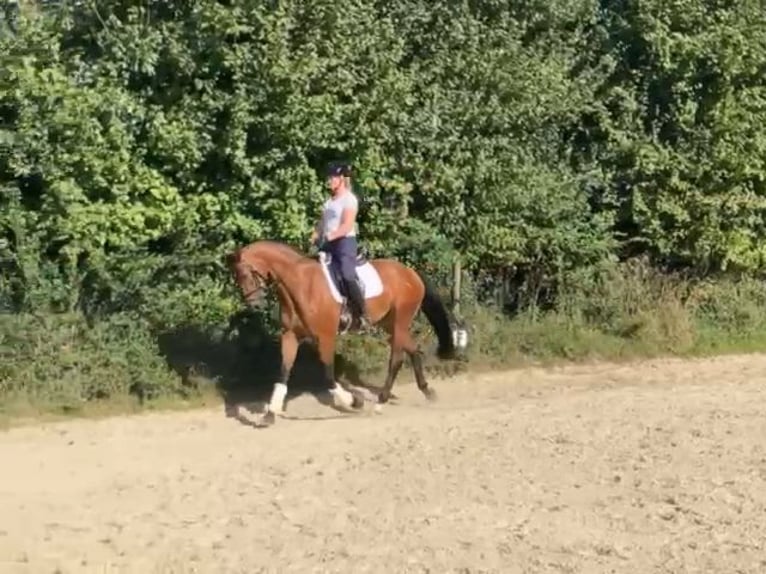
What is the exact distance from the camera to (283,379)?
1341 cm

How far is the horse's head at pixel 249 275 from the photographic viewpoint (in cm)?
1308

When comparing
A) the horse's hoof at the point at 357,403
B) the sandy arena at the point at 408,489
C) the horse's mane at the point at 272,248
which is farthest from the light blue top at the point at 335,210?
the sandy arena at the point at 408,489

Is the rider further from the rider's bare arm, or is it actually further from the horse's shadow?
the horse's shadow

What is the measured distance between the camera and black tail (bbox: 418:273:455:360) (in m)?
14.8

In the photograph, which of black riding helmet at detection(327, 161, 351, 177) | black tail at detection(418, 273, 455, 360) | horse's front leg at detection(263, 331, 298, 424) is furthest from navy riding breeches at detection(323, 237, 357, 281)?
black tail at detection(418, 273, 455, 360)

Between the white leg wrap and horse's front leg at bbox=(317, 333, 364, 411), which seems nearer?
horse's front leg at bbox=(317, 333, 364, 411)

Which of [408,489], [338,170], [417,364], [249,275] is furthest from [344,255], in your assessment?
[408,489]

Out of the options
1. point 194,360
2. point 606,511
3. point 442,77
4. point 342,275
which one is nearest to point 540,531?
point 606,511

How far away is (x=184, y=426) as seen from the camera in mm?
13258

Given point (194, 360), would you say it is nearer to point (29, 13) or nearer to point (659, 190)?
point (29, 13)

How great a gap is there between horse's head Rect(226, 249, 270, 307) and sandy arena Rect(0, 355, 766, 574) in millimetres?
1347

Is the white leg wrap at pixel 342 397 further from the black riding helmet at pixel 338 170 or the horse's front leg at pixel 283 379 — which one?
the black riding helmet at pixel 338 170

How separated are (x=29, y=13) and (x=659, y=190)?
8113 mm

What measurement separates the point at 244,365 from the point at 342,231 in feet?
7.63
